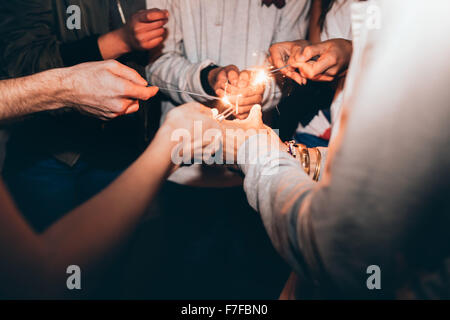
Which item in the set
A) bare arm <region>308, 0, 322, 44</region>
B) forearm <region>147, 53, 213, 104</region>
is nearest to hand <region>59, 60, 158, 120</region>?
forearm <region>147, 53, 213, 104</region>

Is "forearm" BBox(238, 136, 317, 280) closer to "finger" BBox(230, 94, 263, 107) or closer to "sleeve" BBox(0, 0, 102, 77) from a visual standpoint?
"finger" BBox(230, 94, 263, 107)

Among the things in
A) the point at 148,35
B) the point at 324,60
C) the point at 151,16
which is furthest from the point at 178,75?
the point at 324,60

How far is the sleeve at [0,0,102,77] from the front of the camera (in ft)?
5.96

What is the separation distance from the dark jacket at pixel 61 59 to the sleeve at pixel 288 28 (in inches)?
51.2

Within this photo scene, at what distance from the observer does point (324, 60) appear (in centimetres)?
179

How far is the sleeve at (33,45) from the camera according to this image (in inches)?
71.6

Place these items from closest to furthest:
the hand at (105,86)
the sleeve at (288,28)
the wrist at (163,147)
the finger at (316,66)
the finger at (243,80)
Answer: the wrist at (163,147)
the hand at (105,86)
the finger at (316,66)
the finger at (243,80)
the sleeve at (288,28)

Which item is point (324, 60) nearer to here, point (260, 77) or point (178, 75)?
point (260, 77)

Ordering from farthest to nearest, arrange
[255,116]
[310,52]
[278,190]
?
[310,52], [255,116], [278,190]

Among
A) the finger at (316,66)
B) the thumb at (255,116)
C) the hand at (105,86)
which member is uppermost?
the finger at (316,66)

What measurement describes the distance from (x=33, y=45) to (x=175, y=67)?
1154 mm

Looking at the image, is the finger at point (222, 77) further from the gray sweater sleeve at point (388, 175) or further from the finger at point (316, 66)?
the gray sweater sleeve at point (388, 175)

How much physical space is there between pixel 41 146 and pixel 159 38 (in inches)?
60.4

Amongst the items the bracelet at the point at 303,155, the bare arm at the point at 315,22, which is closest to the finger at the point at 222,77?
the bracelet at the point at 303,155
